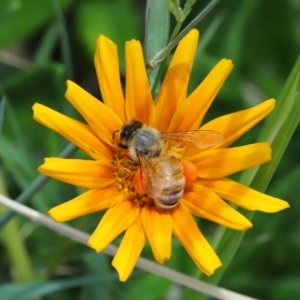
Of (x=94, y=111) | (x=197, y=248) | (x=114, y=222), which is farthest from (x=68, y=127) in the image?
(x=197, y=248)

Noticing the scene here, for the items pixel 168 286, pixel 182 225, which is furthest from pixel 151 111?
pixel 168 286

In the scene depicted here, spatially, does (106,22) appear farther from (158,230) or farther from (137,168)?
(158,230)

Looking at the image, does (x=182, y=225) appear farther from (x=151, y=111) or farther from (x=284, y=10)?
(x=284, y=10)

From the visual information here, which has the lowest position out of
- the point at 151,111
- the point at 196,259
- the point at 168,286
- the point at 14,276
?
the point at 14,276

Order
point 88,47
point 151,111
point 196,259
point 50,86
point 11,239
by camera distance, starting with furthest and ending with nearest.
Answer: point 88,47
point 50,86
point 11,239
point 151,111
point 196,259

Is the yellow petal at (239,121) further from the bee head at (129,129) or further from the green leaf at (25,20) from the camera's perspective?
the green leaf at (25,20)

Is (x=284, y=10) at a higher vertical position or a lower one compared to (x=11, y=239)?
higher
